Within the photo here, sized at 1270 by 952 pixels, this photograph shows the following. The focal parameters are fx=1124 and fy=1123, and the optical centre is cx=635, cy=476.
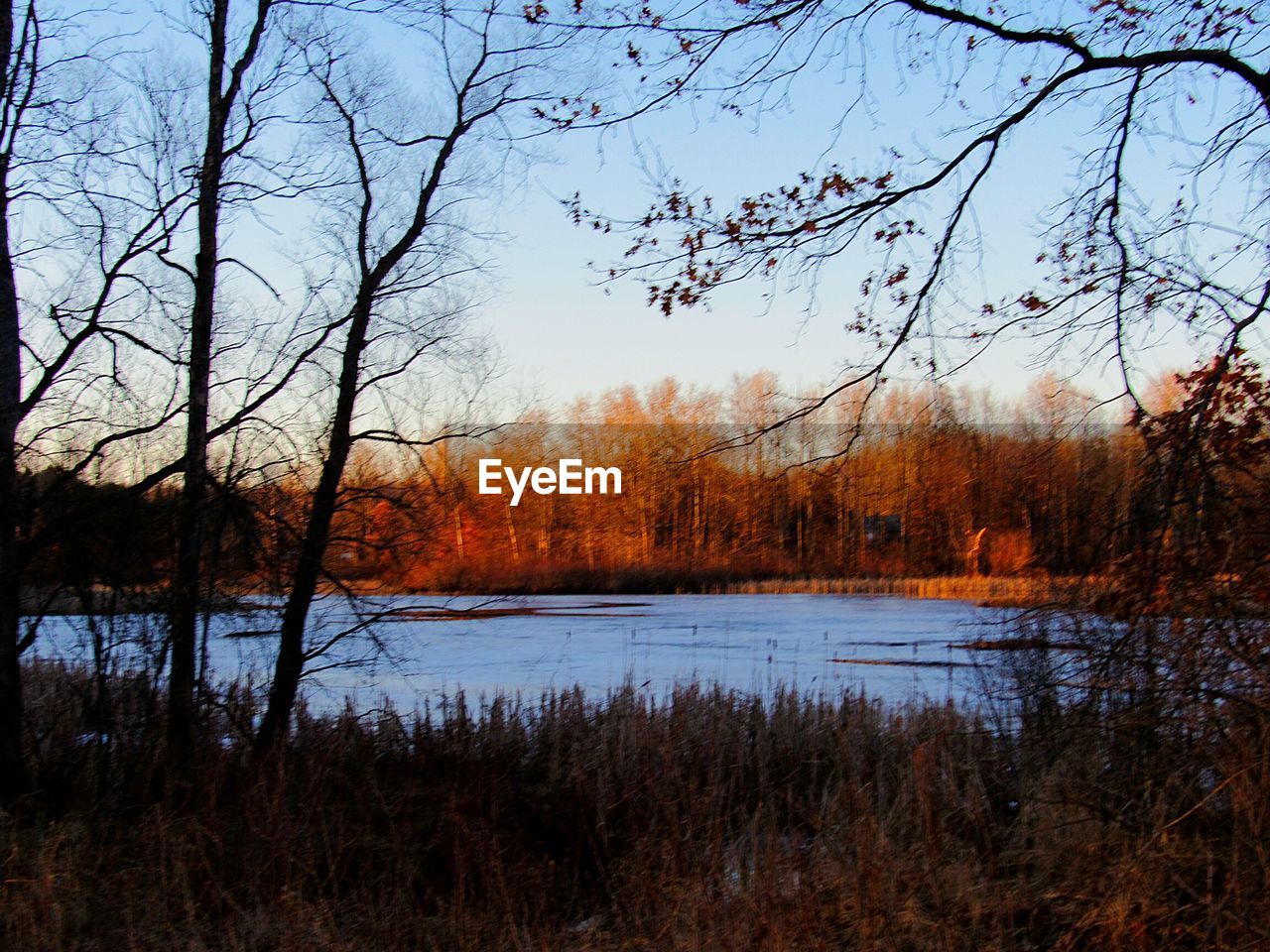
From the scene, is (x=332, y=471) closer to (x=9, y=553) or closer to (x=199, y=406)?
(x=199, y=406)

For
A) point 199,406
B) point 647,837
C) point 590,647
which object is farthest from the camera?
point 590,647

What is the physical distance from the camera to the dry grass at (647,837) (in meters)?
5.04

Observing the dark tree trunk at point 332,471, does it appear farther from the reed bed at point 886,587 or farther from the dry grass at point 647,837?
the reed bed at point 886,587

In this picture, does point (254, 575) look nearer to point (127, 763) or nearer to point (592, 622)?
point (127, 763)

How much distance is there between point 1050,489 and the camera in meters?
7.09

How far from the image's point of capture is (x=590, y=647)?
794 inches

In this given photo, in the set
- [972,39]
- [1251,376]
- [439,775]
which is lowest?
[439,775]

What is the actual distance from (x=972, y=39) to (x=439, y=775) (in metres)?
7.17

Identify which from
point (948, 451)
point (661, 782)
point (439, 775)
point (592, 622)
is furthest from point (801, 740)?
point (592, 622)

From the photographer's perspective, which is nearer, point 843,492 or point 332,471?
point 843,492

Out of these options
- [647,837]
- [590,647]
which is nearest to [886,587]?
[590,647]

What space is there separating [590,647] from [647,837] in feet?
43.3

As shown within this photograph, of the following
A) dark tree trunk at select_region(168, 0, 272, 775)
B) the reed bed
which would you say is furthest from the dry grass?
the reed bed

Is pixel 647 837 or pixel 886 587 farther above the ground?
pixel 886 587
